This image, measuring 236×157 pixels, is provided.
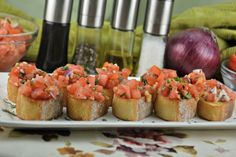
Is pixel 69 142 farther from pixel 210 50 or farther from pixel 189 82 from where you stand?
pixel 210 50

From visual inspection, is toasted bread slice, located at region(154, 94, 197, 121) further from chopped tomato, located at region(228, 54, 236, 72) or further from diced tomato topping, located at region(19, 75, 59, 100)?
chopped tomato, located at region(228, 54, 236, 72)

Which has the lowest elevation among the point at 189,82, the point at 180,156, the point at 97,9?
the point at 180,156

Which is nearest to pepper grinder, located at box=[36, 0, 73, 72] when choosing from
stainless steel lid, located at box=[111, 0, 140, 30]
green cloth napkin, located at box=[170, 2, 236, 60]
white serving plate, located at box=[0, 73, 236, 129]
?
stainless steel lid, located at box=[111, 0, 140, 30]

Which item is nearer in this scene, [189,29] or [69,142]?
[69,142]

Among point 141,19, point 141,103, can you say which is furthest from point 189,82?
point 141,19

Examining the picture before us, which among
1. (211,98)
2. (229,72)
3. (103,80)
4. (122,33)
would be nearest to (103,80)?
(103,80)

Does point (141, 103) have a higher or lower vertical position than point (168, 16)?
lower

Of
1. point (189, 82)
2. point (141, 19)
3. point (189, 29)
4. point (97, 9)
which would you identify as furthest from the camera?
point (141, 19)

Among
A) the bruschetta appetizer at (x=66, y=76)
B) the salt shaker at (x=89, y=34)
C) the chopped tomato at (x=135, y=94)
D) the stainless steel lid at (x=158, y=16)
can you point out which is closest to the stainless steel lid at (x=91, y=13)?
the salt shaker at (x=89, y=34)
